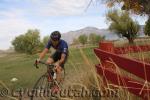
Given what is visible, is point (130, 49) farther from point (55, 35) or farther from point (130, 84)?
point (130, 84)

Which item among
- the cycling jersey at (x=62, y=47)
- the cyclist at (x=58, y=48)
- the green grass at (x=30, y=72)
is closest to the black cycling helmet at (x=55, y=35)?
the cyclist at (x=58, y=48)

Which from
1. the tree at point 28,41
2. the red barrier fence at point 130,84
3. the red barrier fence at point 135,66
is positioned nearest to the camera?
the red barrier fence at point 135,66

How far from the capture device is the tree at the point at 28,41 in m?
103

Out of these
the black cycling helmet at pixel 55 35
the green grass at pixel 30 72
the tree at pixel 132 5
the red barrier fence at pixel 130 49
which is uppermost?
the tree at pixel 132 5

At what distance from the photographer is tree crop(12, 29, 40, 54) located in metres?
103

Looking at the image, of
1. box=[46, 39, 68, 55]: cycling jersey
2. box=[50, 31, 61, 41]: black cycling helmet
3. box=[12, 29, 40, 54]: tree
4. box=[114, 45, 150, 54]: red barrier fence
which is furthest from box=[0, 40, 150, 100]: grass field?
box=[12, 29, 40, 54]: tree

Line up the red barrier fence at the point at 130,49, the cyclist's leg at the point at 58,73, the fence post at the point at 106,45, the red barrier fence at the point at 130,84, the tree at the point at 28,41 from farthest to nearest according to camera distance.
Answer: the tree at the point at 28,41 → the red barrier fence at the point at 130,49 → the cyclist's leg at the point at 58,73 → the fence post at the point at 106,45 → the red barrier fence at the point at 130,84

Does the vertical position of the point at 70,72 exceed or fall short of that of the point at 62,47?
it falls short

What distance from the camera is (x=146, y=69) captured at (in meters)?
4.36

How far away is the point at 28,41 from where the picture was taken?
107125mm

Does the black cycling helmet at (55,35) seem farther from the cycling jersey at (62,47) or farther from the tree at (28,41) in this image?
the tree at (28,41)

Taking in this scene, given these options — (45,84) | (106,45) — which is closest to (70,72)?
(45,84)

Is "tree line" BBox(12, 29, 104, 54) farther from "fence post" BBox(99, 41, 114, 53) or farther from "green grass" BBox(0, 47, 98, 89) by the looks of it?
"fence post" BBox(99, 41, 114, 53)

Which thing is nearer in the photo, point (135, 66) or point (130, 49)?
point (135, 66)
